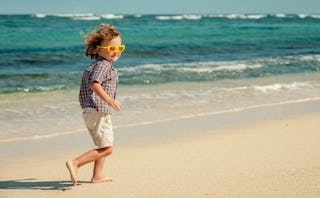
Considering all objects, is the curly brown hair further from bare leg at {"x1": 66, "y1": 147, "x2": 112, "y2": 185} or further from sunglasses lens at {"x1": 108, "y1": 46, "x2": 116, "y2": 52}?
bare leg at {"x1": 66, "y1": 147, "x2": 112, "y2": 185}

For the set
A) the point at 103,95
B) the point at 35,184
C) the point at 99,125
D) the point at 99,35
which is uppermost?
the point at 99,35

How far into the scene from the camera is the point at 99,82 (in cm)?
468

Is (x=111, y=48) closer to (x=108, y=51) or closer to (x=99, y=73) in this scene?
(x=108, y=51)

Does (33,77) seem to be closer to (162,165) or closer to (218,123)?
(218,123)

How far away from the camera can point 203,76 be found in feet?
49.9

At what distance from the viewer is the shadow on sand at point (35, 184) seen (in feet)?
15.8

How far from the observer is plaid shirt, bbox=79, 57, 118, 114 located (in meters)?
4.71

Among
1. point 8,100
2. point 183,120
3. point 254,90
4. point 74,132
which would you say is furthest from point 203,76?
point 74,132

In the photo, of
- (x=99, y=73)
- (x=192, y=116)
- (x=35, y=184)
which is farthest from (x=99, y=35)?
(x=192, y=116)

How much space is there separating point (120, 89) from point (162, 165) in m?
6.92

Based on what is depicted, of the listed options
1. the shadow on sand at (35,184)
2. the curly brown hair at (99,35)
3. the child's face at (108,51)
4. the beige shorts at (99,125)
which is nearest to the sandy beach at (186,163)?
the shadow on sand at (35,184)

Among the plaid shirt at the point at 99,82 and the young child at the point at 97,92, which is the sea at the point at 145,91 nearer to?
the young child at the point at 97,92

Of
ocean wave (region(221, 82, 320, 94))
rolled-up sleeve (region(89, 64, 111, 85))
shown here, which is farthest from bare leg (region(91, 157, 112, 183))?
ocean wave (region(221, 82, 320, 94))

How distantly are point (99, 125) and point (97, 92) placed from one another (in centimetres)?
29
